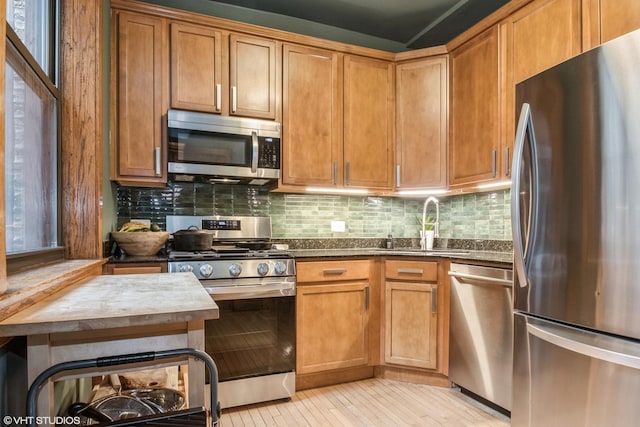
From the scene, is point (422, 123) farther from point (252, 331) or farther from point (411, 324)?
point (252, 331)

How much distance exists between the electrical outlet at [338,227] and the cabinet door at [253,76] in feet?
3.29

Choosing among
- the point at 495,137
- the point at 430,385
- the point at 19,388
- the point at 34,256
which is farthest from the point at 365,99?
the point at 19,388

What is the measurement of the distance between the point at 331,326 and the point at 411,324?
558 mm

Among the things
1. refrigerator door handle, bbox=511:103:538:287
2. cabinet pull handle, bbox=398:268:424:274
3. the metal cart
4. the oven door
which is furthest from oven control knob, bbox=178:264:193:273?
refrigerator door handle, bbox=511:103:538:287

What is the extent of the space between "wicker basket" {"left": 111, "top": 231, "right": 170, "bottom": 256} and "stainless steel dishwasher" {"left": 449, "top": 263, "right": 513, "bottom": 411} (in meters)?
1.86

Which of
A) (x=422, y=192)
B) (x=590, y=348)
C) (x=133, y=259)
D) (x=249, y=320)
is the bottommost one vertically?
(x=249, y=320)

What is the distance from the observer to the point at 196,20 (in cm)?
247

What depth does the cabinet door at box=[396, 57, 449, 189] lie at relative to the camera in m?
2.85

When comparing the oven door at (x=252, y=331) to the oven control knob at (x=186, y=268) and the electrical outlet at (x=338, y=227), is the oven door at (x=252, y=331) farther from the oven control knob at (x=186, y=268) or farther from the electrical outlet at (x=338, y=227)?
the electrical outlet at (x=338, y=227)

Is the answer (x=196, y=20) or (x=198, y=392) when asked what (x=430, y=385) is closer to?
(x=198, y=392)

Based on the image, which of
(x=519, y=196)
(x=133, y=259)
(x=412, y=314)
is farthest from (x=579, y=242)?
(x=133, y=259)

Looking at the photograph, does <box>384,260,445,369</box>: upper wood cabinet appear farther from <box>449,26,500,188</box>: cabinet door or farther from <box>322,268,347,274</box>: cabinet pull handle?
<box>449,26,500,188</box>: cabinet door

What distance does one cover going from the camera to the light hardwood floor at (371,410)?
2043 mm

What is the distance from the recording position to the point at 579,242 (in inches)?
56.0
